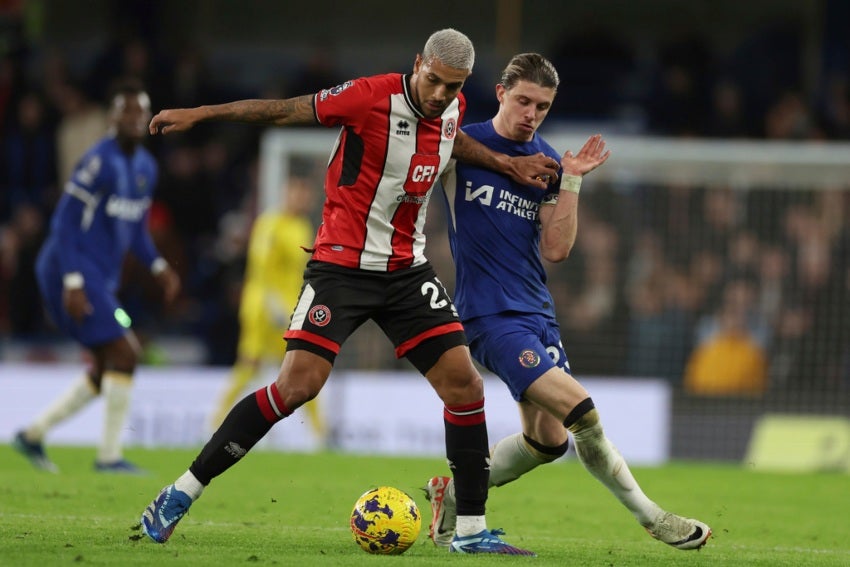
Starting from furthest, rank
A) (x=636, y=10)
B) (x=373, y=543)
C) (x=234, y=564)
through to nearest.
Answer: (x=636, y=10)
(x=373, y=543)
(x=234, y=564)

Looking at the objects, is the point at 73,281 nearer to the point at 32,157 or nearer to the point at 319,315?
the point at 319,315

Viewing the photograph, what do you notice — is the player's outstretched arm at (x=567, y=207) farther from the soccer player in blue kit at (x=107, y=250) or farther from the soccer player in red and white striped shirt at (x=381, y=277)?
the soccer player in blue kit at (x=107, y=250)

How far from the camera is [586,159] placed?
7.12 metres

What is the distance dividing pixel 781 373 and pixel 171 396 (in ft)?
20.5

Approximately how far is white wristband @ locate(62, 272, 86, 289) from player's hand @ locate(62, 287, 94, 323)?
0.03 m

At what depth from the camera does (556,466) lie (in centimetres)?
1370

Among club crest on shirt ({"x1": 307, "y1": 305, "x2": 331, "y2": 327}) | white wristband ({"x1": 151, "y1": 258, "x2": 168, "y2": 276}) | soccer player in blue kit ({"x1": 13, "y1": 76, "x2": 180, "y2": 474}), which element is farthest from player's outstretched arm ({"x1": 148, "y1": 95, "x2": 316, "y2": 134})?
white wristband ({"x1": 151, "y1": 258, "x2": 168, "y2": 276})

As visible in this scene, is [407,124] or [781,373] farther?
[781,373]

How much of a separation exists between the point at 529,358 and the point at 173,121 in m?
1.97

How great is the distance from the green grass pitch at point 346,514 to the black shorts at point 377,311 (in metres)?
0.94

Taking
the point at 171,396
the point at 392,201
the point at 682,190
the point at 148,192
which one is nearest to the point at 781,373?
the point at 682,190

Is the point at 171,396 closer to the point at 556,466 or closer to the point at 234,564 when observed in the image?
the point at 556,466

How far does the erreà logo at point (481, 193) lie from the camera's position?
7.21 m

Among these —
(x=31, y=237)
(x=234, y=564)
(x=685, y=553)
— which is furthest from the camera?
(x=31, y=237)
